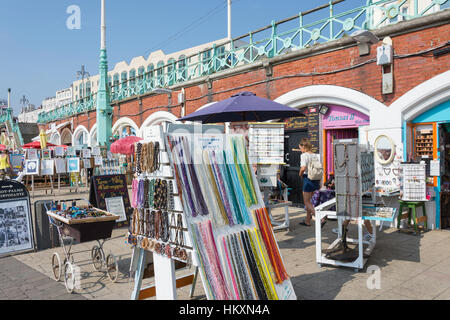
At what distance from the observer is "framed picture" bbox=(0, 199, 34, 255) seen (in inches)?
221

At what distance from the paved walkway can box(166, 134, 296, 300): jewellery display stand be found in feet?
3.91

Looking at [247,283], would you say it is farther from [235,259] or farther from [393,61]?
[393,61]

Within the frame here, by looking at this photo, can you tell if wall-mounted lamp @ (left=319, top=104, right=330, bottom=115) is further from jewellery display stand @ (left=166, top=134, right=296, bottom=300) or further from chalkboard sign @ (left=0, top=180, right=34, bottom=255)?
chalkboard sign @ (left=0, top=180, right=34, bottom=255)

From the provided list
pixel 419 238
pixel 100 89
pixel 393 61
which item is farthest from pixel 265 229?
pixel 100 89

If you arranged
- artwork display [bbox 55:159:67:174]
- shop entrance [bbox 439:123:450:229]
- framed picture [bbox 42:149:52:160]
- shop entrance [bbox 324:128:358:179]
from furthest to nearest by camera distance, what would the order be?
1. framed picture [bbox 42:149:52:160]
2. artwork display [bbox 55:159:67:174]
3. shop entrance [bbox 324:128:358:179]
4. shop entrance [bbox 439:123:450:229]

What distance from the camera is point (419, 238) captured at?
6.45 metres

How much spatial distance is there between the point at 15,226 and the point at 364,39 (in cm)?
783

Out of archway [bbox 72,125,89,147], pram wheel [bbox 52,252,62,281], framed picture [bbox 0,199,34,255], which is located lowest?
pram wheel [bbox 52,252,62,281]

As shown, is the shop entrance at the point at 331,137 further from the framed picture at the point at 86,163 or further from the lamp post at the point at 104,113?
the lamp post at the point at 104,113

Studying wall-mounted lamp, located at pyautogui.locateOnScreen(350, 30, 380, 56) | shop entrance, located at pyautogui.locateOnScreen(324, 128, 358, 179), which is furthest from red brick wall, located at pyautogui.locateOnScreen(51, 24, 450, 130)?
shop entrance, located at pyautogui.locateOnScreen(324, 128, 358, 179)

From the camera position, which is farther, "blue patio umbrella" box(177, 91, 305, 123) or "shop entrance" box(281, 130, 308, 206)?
"shop entrance" box(281, 130, 308, 206)

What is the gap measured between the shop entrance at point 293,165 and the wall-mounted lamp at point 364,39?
274 cm

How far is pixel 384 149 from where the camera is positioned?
761 cm

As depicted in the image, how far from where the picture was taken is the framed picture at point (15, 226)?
562cm
